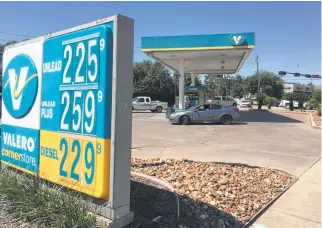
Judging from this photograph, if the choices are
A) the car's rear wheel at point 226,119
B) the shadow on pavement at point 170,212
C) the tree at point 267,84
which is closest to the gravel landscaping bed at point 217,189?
the shadow on pavement at point 170,212

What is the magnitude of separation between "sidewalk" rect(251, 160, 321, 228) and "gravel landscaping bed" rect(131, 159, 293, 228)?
17 cm

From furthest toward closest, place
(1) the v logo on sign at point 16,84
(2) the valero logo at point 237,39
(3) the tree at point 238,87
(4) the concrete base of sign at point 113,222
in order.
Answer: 1. (3) the tree at point 238,87
2. (2) the valero logo at point 237,39
3. (1) the v logo on sign at point 16,84
4. (4) the concrete base of sign at point 113,222

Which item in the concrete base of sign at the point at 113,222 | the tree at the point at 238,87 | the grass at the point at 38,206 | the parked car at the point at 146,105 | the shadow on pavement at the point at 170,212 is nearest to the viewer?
the grass at the point at 38,206

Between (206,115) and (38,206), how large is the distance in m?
17.5

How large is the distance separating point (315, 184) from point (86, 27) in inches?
207

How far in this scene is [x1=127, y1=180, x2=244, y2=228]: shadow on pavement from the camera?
3.88m

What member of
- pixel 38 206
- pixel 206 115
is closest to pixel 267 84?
pixel 206 115

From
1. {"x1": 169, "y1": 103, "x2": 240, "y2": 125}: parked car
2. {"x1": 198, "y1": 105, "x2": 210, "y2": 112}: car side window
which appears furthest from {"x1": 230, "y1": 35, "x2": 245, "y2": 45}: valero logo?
{"x1": 198, "y1": 105, "x2": 210, "y2": 112}: car side window

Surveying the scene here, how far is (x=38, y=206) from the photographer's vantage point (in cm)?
355

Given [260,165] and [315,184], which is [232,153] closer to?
[260,165]

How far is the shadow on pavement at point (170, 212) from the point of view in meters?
3.88

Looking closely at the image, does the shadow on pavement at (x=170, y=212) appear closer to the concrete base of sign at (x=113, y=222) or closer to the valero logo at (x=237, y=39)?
the concrete base of sign at (x=113, y=222)

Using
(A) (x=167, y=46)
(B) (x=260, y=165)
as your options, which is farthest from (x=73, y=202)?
(A) (x=167, y=46)

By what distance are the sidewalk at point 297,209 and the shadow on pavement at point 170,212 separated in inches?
19.4
